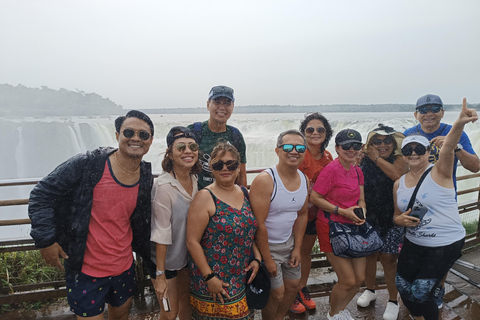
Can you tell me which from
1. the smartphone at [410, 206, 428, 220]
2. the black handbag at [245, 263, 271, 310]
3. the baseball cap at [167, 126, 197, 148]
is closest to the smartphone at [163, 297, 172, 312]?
the black handbag at [245, 263, 271, 310]

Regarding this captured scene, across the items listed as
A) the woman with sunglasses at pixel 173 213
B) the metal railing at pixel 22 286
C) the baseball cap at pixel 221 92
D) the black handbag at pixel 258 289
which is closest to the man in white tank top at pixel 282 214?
the black handbag at pixel 258 289

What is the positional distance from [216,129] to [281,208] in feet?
3.33

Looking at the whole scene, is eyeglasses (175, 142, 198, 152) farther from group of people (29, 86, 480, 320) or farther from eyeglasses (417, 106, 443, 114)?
eyeglasses (417, 106, 443, 114)

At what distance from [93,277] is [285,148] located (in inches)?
66.2

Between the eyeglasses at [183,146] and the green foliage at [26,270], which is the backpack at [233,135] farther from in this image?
the green foliage at [26,270]

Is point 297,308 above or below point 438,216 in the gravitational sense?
below

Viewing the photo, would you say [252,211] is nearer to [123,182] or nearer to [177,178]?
[177,178]

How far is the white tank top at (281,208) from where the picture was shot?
231 cm

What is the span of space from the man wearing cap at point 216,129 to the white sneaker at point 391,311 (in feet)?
6.38

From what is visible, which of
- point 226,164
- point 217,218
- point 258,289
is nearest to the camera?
point 217,218

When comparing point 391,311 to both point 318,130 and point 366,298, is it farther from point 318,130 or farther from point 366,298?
point 318,130

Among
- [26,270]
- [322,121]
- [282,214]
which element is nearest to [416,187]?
[322,121]

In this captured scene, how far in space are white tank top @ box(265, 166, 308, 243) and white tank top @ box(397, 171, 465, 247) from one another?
947mm

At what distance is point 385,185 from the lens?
285cm
